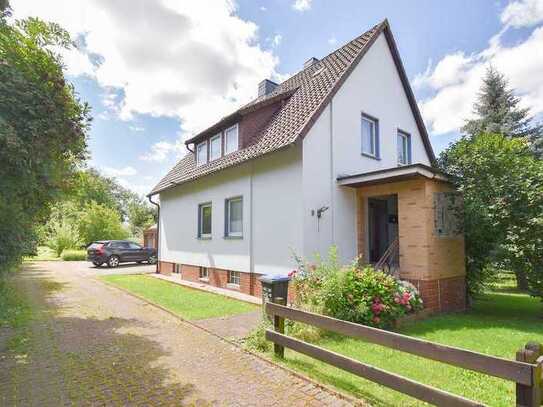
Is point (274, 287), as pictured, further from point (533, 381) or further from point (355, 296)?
point (533, 381)

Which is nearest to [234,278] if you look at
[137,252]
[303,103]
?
[303,103]

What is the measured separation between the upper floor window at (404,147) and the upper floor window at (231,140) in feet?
20.6

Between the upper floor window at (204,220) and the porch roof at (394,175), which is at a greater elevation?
the porch roof at (394,175)

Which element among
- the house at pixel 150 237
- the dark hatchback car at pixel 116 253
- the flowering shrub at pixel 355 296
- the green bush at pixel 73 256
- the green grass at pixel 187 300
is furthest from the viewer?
the house at pixel 150 237

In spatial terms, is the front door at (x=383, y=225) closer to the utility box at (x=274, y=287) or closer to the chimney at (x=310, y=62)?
the utility box at (x=274, y=287)

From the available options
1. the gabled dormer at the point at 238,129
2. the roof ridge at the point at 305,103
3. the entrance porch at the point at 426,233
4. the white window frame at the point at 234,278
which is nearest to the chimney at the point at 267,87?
the roof ridge at the point at 305,103

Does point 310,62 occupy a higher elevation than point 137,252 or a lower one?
higher

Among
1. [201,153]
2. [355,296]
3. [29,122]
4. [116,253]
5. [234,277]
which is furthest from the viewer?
[116,253]

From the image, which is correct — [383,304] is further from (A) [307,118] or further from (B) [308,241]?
(A) [307,118]

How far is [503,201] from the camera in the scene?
812 centimetres

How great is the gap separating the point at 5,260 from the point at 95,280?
11589 millimetres

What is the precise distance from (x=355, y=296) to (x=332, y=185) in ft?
12.3

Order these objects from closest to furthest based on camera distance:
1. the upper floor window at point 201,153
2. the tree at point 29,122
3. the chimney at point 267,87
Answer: the tree at point 29,122
the upper floor window at point 201,153
the chimney at point 267,87

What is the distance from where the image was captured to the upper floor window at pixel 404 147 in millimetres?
13062
